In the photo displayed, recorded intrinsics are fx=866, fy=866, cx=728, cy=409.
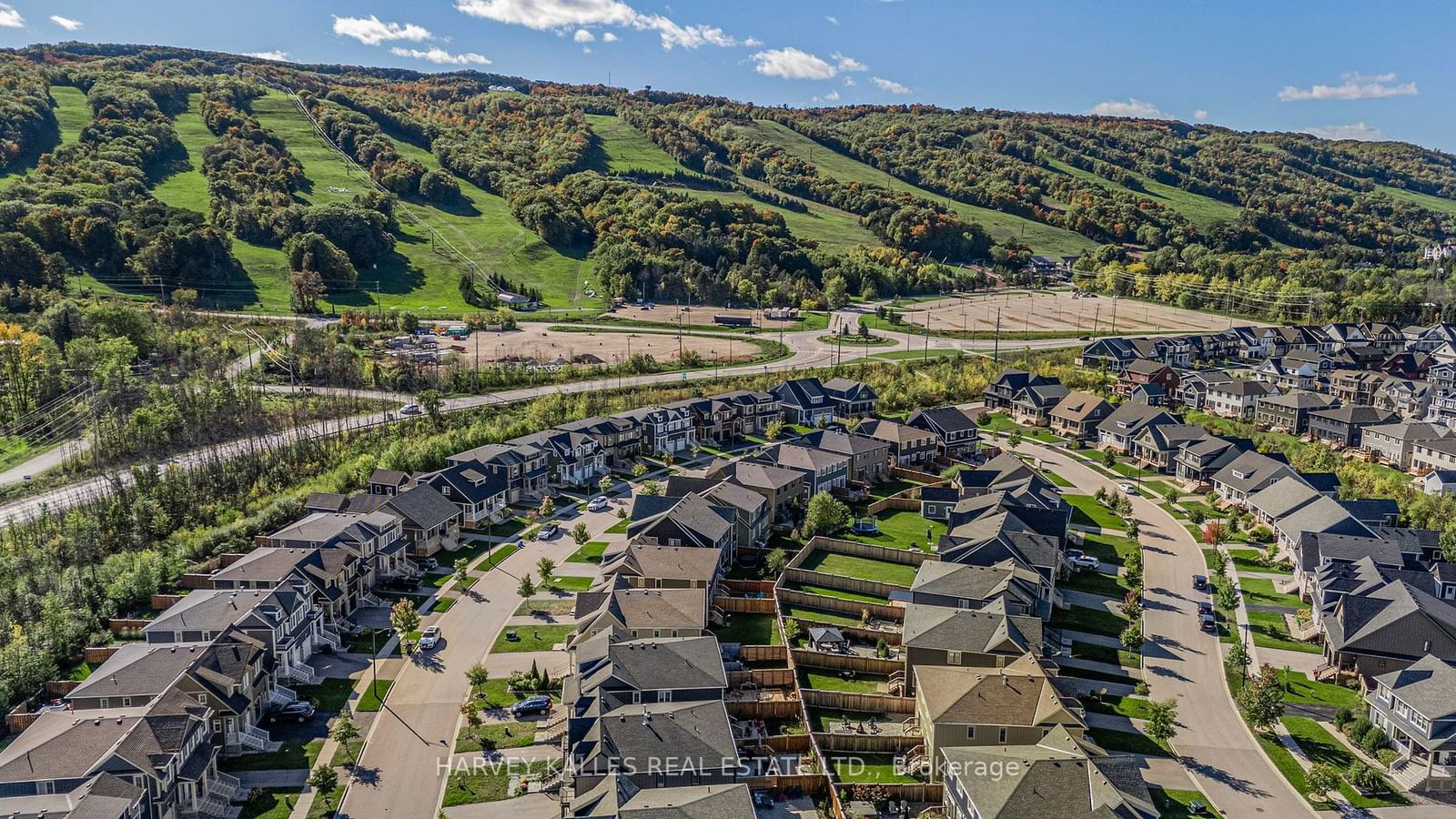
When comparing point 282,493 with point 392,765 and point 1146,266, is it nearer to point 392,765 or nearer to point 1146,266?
point 392,765

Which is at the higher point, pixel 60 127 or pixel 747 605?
pixel 60 127

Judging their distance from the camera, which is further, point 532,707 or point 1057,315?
point 1057,315

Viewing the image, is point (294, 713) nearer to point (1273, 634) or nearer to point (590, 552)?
point (590, 552)

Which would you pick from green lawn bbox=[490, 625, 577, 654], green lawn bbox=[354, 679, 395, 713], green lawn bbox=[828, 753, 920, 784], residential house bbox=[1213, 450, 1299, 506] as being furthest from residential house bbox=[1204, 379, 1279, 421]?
green lawn bbox=[354, 679, 395, 713]

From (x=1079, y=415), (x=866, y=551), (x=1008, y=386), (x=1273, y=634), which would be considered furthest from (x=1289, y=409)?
(x=866, y=551)

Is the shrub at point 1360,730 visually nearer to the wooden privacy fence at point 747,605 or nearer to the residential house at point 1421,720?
the residential house at point 1421,720

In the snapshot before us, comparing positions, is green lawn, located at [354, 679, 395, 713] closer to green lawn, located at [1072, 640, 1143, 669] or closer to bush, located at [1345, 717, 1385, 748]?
green lawn, located at [1072, 640, 1143, 669]

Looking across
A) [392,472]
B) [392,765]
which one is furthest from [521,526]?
[392,765]
